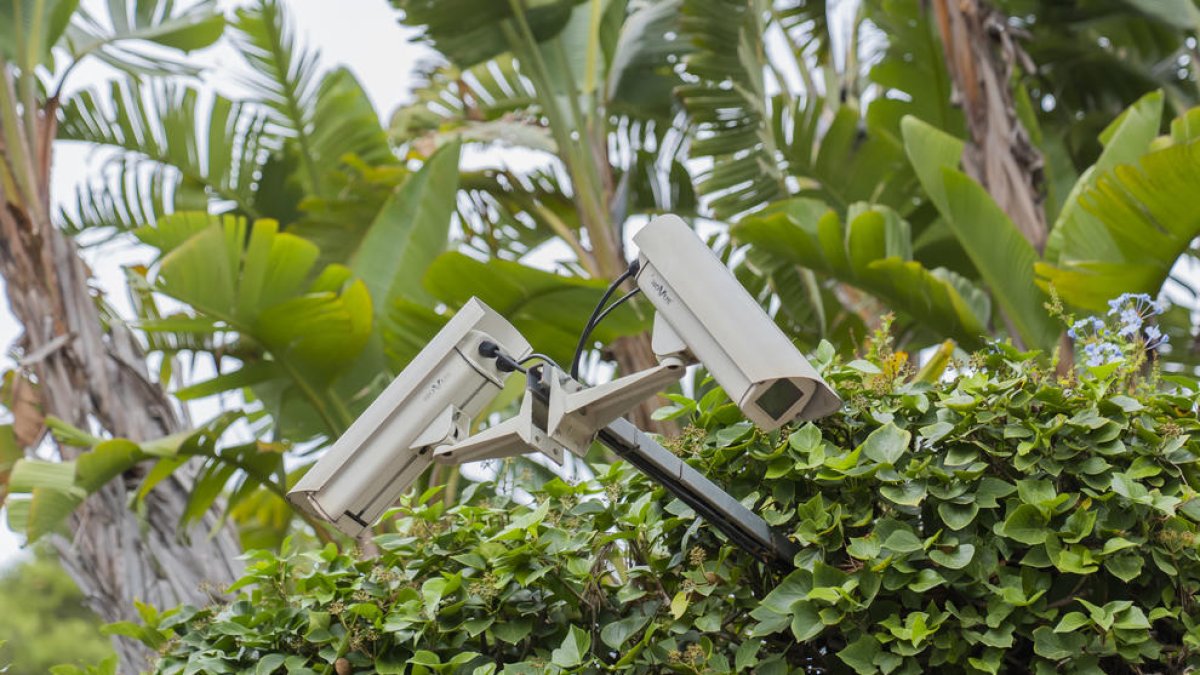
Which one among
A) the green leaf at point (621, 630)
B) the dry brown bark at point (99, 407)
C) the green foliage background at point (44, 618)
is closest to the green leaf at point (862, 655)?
the green leaf at point (621, 630)

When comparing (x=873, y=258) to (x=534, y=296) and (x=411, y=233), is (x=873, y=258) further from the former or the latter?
(x=411, y=233)

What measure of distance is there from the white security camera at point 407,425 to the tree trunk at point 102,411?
291cm

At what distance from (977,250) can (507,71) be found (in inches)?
137

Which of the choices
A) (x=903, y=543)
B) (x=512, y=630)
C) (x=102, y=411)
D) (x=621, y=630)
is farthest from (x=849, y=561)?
(x=102, y=411)

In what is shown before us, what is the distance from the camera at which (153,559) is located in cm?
Answer: 526

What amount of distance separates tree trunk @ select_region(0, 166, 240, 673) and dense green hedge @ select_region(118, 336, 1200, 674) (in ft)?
8.15

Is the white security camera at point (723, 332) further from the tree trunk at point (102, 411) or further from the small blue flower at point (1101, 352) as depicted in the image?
the tree trunk at point (102, 411)

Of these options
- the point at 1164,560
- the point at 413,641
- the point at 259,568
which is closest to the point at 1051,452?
the point at 1164,560

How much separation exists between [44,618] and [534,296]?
1834 cm

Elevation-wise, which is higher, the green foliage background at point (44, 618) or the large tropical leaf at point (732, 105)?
the large tropical leaf at point (732, 105)

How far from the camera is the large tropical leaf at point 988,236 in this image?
209 inches

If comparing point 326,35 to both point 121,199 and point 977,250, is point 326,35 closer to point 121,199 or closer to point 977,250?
point 121,199

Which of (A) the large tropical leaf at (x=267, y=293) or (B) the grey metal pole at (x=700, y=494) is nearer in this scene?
(B) the grey metal pole at (x=700, y=494)

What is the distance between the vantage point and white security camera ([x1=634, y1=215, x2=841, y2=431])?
6.73 feet
